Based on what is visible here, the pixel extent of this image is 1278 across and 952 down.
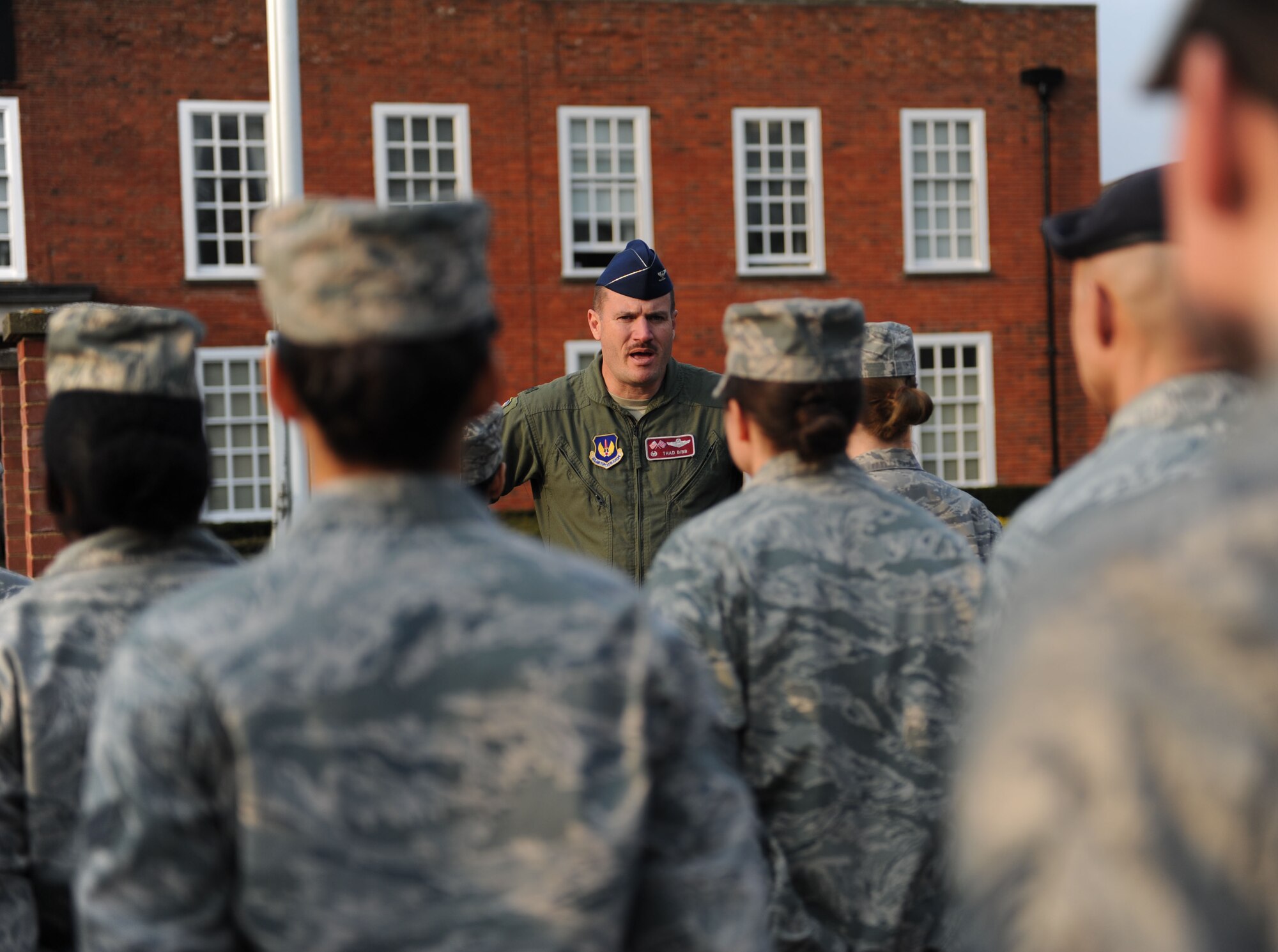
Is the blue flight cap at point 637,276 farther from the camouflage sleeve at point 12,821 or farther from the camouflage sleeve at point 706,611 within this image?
the camouflage sleeve at point 12,821

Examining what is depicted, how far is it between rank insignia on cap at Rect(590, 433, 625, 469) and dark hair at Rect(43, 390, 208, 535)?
302 centimetres

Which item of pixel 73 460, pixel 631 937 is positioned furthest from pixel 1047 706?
pixel 73 460

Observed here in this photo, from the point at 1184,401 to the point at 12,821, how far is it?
1956 millimetres

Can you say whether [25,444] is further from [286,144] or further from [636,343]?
[636,343]

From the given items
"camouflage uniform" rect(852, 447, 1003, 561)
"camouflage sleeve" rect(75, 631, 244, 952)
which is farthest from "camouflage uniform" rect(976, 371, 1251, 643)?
"camouflage uniform" rect(852, 447, 1003, 561)

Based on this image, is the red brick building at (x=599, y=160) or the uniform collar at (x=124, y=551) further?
the red brick building at (x=599, y=160)

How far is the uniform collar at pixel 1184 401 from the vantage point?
226 centimetres

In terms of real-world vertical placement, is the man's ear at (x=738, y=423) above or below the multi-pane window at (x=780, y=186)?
below

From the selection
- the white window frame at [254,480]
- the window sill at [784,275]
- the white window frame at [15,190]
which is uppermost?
the white window frame at [15,190]

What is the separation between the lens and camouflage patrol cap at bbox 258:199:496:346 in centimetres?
169

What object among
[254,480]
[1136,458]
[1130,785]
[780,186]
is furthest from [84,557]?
[780,186]

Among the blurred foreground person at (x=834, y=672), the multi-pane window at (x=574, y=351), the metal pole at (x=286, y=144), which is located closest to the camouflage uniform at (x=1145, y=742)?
the blurred foreground person at (x=834, y=672)

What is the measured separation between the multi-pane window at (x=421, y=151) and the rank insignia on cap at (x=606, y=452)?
53.7ft

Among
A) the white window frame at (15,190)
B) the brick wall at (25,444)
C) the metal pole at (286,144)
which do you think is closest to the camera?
the brick wall at (25,444)
